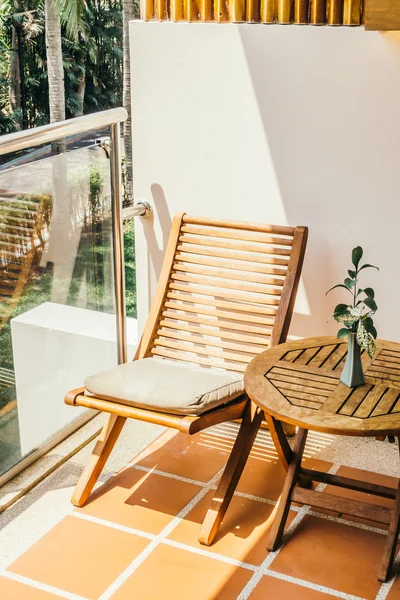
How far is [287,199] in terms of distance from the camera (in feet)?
12.2

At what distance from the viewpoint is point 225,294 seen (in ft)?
12.0

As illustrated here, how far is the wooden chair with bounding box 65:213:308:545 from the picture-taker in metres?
3.04

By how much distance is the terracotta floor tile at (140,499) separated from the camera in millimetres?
3143

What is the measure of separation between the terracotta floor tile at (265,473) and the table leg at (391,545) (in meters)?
0.60

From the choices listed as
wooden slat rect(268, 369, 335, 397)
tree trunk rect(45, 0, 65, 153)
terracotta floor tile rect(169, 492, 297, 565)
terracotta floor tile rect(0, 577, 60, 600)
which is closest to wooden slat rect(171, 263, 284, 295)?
wooden slat rect(268, 369, 335, 397)

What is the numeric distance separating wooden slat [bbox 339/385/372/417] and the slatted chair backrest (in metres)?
0.66

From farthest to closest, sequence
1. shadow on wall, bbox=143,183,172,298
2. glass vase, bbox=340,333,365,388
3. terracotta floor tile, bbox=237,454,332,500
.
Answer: shadow on wall, bbox=143,183,172,298
terracotta floor tile, bbox=237,454,332,500
glass vase, bbox=340,333,365,388

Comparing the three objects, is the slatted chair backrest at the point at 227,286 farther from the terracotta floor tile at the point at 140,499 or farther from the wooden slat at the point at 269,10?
the wooden slat at the point at 269,10

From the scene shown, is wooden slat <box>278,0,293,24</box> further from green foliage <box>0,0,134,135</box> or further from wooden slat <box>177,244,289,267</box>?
green foliage <box>0,0,134,135</box>

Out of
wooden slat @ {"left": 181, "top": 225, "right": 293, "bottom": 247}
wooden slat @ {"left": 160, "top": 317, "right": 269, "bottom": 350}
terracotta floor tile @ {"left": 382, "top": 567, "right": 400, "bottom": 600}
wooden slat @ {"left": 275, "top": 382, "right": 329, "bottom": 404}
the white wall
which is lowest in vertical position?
terracotta floor tile @ {"left": 382, "top": 567, "right": 400, "bottom": 600}

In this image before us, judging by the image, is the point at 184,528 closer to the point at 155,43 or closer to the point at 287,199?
the point at 287,199

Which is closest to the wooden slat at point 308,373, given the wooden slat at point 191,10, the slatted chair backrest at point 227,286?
the slatted chair backrest at point 227,286

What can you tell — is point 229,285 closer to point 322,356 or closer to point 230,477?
point 322,356

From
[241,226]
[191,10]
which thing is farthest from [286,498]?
[191,10]
